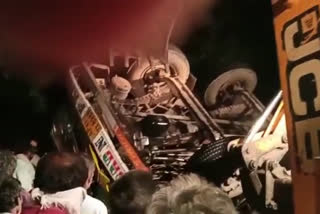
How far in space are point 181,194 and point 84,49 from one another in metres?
0.96

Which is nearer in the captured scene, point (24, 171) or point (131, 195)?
point (131, 195)

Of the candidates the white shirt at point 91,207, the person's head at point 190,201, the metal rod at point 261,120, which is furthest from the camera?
the metal rod at point 261,120

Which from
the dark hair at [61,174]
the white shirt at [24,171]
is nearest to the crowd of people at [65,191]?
the dark hair at [61,174]

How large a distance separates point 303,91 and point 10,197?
0.68 m

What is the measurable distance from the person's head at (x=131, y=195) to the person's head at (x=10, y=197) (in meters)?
0.24

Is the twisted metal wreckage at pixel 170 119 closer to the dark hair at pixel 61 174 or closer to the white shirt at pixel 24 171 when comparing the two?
the white shirt at pixel 24 171

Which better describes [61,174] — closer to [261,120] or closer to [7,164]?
[7,164]

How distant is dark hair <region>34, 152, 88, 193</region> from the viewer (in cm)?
140

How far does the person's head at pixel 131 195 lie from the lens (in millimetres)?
1367

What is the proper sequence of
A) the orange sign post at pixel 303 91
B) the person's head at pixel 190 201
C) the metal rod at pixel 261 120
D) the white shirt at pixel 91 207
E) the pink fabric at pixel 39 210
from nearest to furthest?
the person's head at pixel 190 201 → the orange sign post at pixel 303 91 → the pink fabric at pixel 39 210 → the white shirt at pixel 91 207 → the metal rod at pixel 261 120

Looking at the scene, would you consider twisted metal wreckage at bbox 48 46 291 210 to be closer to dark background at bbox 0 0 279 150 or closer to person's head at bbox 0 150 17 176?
dark background at bbox 0 0 279 150

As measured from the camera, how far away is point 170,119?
5.81 ft

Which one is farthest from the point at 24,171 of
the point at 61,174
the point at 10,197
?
the point at 10,197

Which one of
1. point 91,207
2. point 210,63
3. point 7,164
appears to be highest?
point 210,63
